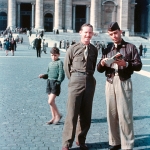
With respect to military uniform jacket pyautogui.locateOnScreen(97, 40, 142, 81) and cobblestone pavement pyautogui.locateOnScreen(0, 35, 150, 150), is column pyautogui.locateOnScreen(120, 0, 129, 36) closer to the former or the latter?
cobblestone pavement pyautogui.locateOnScreen(0, 35, 150, 150)

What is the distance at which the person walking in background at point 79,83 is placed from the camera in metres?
6.09

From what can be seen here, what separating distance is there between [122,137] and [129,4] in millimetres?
57032

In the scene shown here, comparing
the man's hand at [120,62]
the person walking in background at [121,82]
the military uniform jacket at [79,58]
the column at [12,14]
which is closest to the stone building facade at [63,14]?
the column at [12,14]

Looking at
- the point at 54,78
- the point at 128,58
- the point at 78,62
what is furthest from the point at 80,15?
the point at 128,58

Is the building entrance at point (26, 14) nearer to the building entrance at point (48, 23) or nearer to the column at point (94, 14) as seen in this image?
the building entrance at point (48, 23)

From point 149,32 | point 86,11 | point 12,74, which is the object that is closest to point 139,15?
point 149,32

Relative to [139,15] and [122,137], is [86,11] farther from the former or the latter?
[122,137]

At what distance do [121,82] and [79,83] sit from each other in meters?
0.65

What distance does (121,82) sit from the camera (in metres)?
5.90

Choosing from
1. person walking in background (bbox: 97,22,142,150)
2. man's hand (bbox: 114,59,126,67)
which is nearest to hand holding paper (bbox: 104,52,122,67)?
man's hand (bbox: 114,59,126,67)

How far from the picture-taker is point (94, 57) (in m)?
6.29

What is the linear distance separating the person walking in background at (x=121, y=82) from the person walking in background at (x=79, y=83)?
26 centimetres

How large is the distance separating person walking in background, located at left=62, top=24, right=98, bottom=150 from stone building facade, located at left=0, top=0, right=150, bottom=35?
52269 millimetres

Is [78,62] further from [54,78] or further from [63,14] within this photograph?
[63,14]
